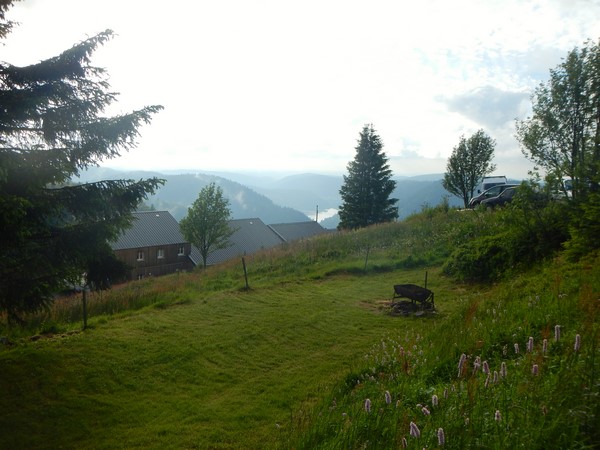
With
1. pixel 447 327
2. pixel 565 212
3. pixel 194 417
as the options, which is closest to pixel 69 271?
pixel 194 417

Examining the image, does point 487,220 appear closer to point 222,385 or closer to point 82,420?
point 222,385

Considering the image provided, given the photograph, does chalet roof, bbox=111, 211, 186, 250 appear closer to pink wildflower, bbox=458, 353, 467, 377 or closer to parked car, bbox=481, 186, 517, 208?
parked car, bbox=481, 186, 517, 208

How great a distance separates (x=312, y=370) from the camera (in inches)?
343

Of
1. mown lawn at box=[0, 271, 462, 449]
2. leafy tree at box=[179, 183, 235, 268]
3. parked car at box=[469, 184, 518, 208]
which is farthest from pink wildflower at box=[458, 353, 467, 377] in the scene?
leafy tree at box=[179, 183, 235, 268]

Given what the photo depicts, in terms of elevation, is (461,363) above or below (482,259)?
below

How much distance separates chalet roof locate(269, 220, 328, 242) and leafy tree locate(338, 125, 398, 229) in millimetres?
19923

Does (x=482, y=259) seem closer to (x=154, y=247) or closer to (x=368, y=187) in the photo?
(x=368, y=187)

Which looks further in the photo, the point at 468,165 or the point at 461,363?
the point at 468,165

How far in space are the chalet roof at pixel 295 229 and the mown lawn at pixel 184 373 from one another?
54.0 meters

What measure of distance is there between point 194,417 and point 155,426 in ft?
2.10

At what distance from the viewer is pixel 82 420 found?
6.93 metres

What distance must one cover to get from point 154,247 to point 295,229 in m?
29.6

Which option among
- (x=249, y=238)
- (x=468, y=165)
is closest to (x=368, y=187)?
(x=468, y=165)

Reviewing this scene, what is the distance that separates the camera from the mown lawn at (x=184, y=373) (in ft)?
21.2
